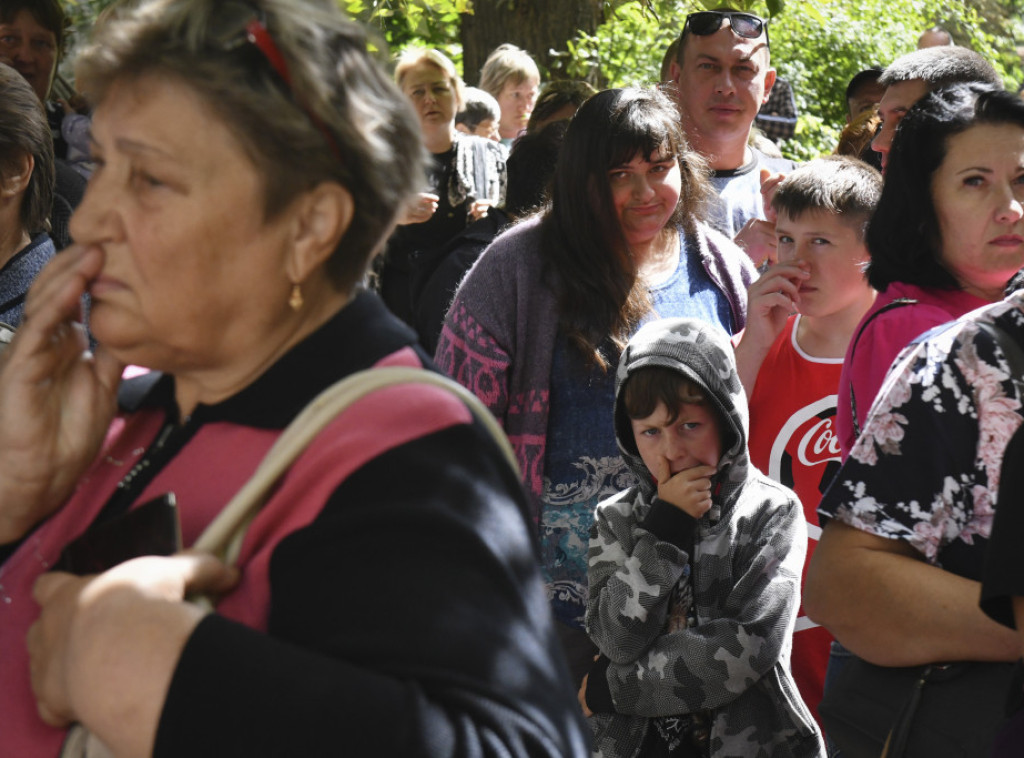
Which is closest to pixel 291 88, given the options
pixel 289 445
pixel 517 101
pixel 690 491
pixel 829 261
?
pixel 289 445

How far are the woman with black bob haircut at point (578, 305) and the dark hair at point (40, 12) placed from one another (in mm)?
2281

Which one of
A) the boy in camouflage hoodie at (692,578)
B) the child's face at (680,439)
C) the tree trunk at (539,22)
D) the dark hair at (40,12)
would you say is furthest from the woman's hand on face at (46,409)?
the tree trunk at (539,22)

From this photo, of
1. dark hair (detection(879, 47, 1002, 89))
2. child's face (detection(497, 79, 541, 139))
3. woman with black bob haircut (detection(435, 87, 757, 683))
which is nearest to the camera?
woman with black bob haircut (detection(435, 87, 757, 683))

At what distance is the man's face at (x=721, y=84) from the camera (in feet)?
17.7

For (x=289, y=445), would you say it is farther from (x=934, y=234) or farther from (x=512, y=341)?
(x=512, y=341)

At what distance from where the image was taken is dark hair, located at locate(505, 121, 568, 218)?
5.43 m

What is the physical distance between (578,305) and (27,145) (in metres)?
1.68

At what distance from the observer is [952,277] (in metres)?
3.03

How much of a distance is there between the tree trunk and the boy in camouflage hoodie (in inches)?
273

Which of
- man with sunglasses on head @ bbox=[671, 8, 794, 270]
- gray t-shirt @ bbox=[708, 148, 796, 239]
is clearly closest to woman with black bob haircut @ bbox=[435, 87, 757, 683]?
gray t-shirt @ bbox=[708, 148, 796, 239]

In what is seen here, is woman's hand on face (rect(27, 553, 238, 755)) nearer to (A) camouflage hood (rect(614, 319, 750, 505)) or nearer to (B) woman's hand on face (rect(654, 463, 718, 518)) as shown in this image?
(B) woman's hand on face (rect(654, 463, 718, 518))

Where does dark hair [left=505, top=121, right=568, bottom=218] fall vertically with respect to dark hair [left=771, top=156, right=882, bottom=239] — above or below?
below

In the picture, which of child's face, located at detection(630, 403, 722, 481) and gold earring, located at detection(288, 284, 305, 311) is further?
child's face, located at detection(630, 403, 722, 481)

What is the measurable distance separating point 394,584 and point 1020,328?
4.59ft
